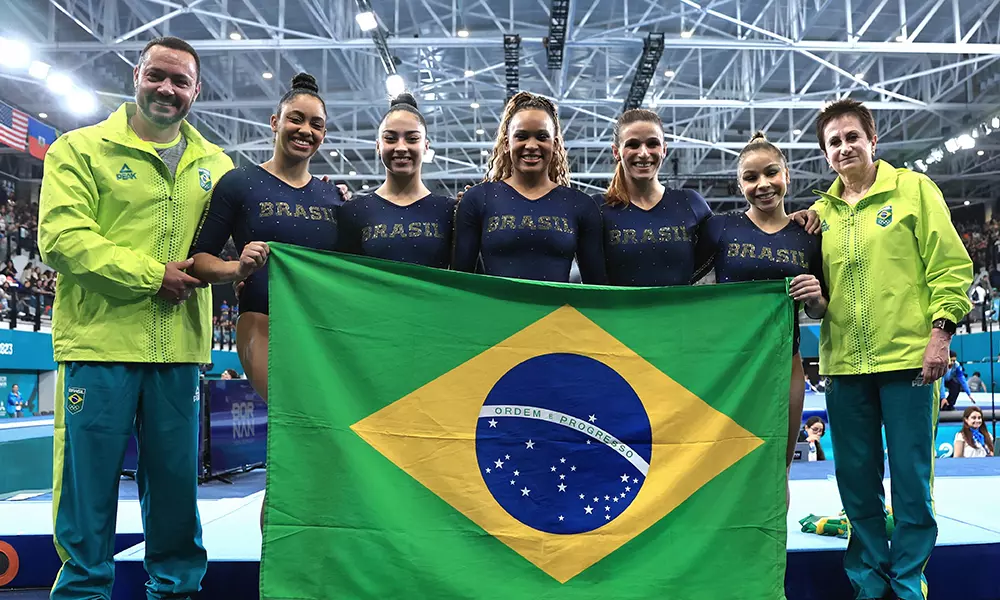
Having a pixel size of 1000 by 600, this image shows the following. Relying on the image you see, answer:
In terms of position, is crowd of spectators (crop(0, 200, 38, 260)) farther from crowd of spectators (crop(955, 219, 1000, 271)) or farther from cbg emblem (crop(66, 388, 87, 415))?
crowd of spectators (crop(955, 219, 1000, 271))

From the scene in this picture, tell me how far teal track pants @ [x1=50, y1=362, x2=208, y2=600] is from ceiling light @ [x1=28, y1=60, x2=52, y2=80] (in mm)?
12538

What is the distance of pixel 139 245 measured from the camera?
2617 mm

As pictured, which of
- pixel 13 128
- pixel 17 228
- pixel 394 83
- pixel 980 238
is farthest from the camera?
pixel 980 238

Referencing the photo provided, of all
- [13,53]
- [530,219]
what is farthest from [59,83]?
[530,219]

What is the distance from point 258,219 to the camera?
2695mm

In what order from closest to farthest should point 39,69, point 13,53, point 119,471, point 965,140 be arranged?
point 119,471, point 13,53, point 39,69, point 965,140

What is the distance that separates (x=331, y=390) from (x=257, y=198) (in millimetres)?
834

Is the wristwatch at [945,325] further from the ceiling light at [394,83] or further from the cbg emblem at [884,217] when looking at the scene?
the ceiling light at [394,83]

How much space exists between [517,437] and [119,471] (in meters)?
1.38

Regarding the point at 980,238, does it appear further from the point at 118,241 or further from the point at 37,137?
the point at 118,241

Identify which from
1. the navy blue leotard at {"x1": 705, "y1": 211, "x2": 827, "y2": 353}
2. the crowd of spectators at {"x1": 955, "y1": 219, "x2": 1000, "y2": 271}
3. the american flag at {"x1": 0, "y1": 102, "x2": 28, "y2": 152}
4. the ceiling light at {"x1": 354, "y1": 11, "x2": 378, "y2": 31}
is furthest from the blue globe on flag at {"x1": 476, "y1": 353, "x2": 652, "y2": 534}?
the crowd of spectators at {"x1": 955, "y1": 219, "x2": 1000, "y2": 271}

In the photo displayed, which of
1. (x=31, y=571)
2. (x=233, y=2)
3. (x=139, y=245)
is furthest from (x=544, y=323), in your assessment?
(x=233, y=2)

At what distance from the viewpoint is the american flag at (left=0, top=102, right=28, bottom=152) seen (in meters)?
15.1

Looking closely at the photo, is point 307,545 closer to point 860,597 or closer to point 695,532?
point 695,532
